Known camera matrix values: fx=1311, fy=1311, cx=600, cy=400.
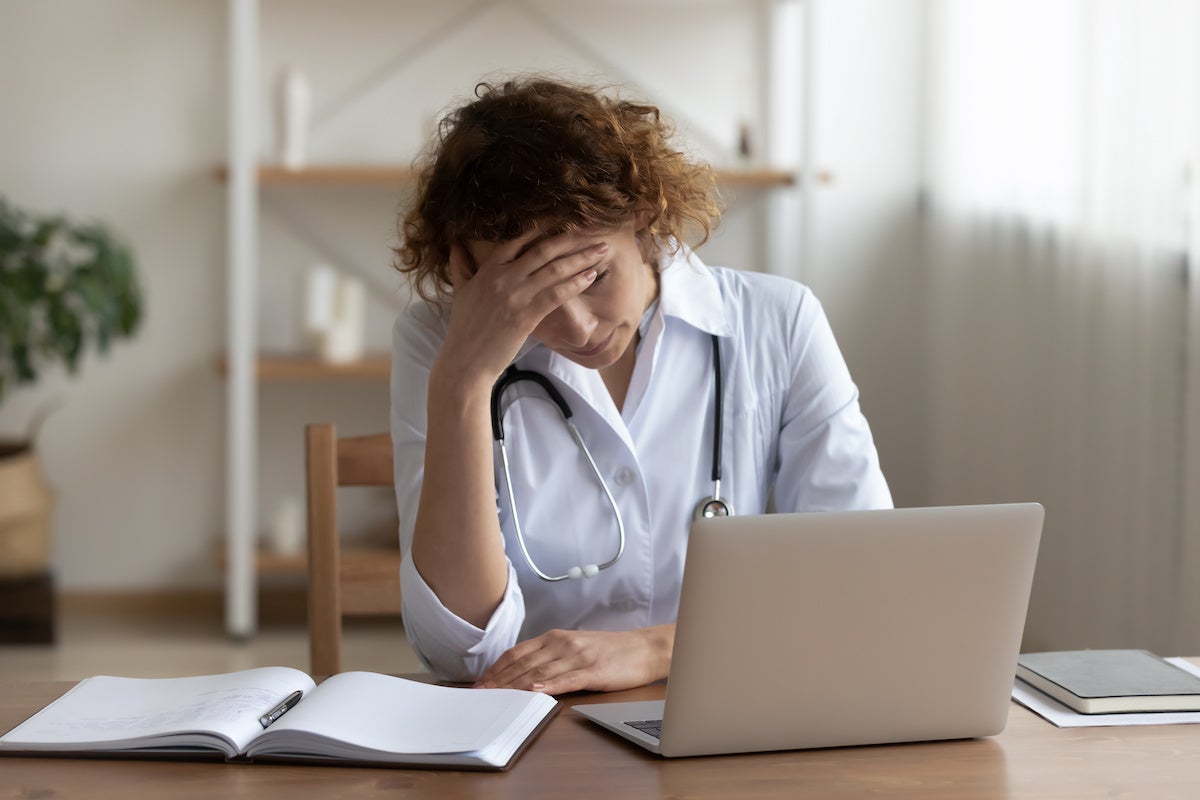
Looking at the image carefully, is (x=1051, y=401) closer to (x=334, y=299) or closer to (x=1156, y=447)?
(x=1156, y=447)

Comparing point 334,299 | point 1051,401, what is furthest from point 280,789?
point 334,299

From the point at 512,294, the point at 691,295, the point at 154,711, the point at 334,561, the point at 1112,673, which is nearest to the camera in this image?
the point at 154,711

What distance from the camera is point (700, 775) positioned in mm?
937

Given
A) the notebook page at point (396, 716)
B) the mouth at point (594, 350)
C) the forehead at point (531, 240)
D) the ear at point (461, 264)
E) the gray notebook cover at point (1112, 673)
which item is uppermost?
the forehead at point (531, 240)

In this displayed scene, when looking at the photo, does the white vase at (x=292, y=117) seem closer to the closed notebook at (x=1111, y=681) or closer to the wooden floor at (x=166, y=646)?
the wooden floor at (x=166, y=646)

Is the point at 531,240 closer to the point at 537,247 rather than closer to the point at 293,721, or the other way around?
the point at 537,247

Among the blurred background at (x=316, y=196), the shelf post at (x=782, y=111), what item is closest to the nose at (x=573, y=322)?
the blurred background at (x=316, y=196)

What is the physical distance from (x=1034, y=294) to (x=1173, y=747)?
A: 1817 mm

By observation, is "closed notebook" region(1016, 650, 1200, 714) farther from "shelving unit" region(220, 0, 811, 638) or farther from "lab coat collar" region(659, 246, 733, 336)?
"shelving unit" region(220, 0, 811, 638)

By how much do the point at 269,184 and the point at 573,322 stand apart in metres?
2.44

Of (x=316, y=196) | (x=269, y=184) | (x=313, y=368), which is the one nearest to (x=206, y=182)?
(x=269, y=184)

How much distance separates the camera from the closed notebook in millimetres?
1093

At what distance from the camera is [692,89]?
12.1 feet

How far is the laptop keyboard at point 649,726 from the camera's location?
1012 millimetres
